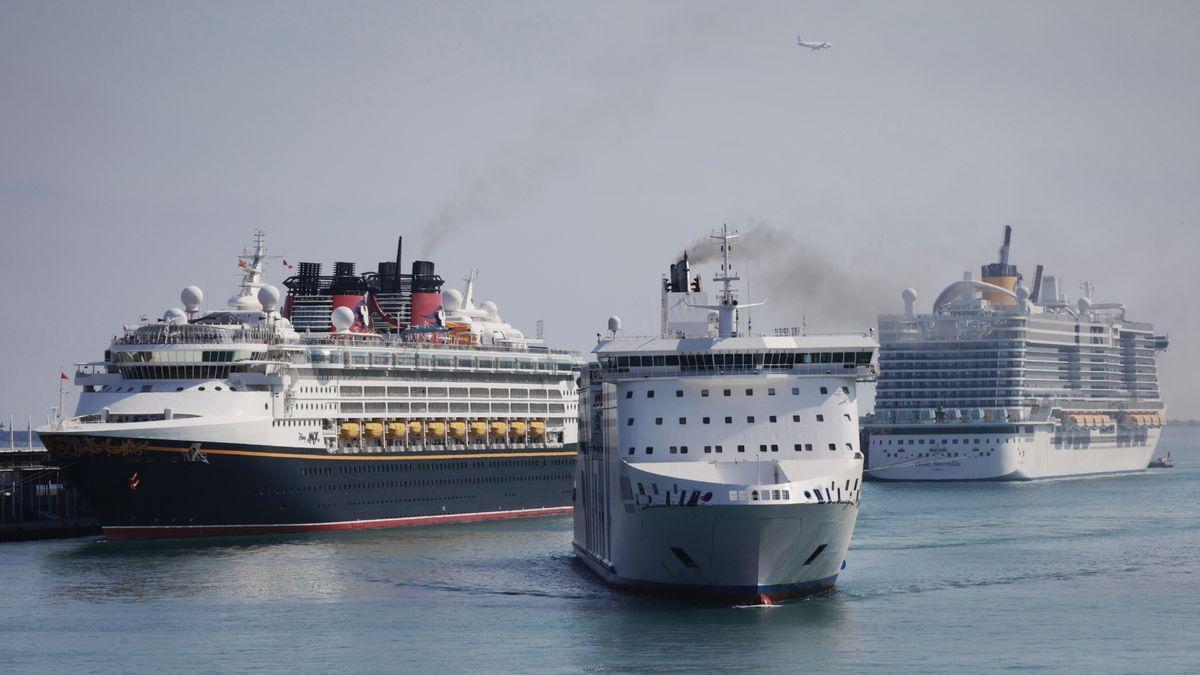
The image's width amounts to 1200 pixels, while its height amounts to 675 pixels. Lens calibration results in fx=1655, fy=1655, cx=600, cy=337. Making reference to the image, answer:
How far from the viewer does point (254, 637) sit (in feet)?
139

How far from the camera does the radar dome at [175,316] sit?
7200 centimetres

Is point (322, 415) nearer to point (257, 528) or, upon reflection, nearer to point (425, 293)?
point (257, 528)

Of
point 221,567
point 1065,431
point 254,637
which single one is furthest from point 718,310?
point 1065,431

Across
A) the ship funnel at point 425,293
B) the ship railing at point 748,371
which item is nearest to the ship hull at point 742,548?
the ship railing at point 748,371

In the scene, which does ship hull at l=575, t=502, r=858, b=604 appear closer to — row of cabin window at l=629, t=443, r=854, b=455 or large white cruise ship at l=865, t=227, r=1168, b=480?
row of cabin window at l=629, t=443, r=854, b=455

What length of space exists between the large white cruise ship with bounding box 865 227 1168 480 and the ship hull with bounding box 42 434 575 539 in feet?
168

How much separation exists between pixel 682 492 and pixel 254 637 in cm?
1161

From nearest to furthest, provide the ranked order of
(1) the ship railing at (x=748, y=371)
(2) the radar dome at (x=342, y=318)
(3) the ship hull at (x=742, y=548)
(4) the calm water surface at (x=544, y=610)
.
→ (4) the calm water surface at (x=544, y=610)
(3) the ship hull at (x=742, y=548)
(1) the ship railing at (x=748, y=371)
(2) the radar dome at (x=342, y=318)

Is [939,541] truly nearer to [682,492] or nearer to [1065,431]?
[682,492]

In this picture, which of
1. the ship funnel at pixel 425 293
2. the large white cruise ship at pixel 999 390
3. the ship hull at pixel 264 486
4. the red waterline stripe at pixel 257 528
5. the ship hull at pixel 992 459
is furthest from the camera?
the large white cruise ship at pixel 999 390

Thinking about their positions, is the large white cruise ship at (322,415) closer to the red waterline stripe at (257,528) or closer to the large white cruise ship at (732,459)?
the red waterline stripe at (257,528)

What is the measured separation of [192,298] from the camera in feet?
241

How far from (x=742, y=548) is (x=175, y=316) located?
38.4m

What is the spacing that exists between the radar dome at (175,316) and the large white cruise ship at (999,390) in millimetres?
63834
